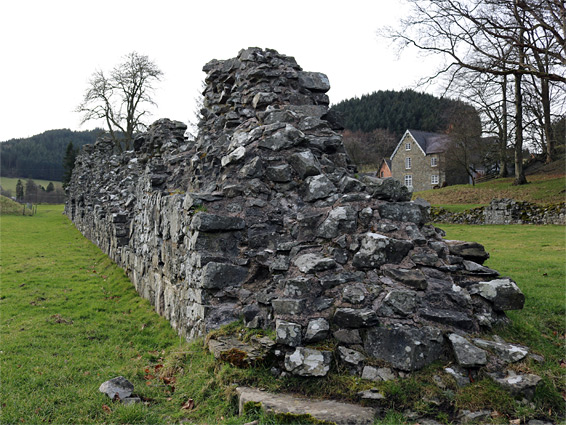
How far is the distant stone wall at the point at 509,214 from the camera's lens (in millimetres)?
18578

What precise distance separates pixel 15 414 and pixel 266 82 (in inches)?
225

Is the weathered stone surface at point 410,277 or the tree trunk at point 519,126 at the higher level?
the tree trunk at point 519,126

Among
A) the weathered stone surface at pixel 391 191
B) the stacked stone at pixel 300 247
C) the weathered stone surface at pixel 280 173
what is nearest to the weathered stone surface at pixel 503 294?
the stacked stone at pixel 300 247

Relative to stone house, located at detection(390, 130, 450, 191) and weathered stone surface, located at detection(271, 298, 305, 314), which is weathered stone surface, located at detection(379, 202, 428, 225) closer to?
weathered stone surface, located at detection(271, 298, 305, 314)

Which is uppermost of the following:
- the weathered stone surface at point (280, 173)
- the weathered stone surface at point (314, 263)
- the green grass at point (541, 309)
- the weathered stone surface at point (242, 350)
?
the weathered stone surface at point (280, 173)

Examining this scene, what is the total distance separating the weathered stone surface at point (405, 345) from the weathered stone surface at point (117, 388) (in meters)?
2.57

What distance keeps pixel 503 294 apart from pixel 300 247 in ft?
7.67

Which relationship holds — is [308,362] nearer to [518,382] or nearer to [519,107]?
[518,382]

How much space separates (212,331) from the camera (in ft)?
15.8

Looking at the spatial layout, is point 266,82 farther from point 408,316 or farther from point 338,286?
point 408,316

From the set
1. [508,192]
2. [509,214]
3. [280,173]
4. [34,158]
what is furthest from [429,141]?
[34,158]

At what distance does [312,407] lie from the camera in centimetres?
347

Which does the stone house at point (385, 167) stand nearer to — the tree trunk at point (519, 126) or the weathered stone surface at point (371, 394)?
the tree trunk at point (519, 126)

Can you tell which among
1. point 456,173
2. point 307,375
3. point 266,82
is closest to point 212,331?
point 307,375
